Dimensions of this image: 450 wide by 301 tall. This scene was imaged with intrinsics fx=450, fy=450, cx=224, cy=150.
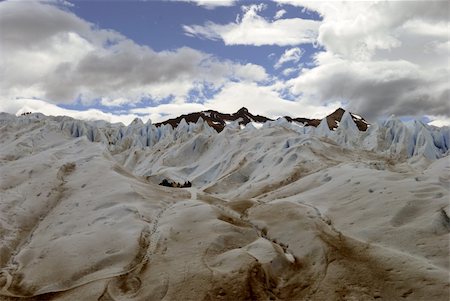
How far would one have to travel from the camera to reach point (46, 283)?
17.7 m

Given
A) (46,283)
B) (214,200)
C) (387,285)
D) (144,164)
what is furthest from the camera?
(144,164)

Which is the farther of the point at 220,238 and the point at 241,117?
the point at 241,117

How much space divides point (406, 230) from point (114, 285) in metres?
11.7

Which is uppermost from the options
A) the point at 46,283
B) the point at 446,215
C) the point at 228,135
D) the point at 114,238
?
the point at 228,135

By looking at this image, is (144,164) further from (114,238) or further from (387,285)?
(387,285)

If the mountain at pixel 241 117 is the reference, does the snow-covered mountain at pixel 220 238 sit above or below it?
below

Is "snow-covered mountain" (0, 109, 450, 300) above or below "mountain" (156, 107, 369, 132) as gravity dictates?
below

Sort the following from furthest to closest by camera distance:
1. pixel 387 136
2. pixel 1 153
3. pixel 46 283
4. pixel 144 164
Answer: pixel 387 136
pixel 144 164
pixel 1 153
pixel 46 283

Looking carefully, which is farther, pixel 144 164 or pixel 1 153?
pixel 144 164

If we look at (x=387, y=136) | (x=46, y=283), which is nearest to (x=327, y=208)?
(x=46, y=283)

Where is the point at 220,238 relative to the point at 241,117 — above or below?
below

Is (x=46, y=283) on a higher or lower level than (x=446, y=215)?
lower

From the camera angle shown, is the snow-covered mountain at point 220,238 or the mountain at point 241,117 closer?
the snow-covered mountain at point 220,238

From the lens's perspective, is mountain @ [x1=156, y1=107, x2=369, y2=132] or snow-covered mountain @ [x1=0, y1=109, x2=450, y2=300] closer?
snow-covered mountain @ [x1=0, y1=109, x2=450, y2=300]
